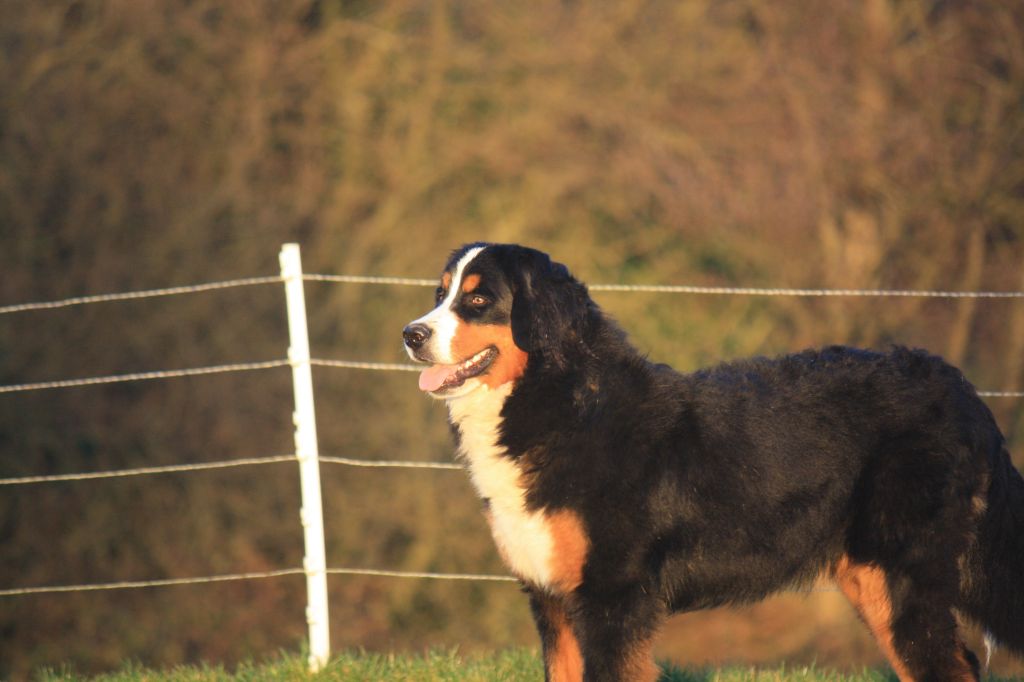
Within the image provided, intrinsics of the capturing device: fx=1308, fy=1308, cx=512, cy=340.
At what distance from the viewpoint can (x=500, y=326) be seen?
452cm

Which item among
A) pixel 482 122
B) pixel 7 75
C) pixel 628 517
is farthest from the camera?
pixel 482 122

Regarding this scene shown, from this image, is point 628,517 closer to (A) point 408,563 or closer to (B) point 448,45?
(A) point 408,563

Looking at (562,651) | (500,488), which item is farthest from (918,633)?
(500,488)

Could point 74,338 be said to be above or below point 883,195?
below

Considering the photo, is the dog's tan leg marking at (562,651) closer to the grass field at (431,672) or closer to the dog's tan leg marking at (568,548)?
the dog's tan leg marking at (568,548)

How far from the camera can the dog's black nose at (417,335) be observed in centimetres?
447

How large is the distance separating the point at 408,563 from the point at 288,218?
11.4ft

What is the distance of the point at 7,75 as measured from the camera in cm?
1145

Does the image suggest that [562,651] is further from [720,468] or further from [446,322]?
[446,322]

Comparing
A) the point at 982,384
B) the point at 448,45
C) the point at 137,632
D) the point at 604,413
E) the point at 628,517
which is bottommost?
the point at 137,632

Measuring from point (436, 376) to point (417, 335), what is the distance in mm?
157

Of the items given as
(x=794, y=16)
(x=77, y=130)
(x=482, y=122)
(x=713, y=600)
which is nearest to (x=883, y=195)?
(x=794, y=16)

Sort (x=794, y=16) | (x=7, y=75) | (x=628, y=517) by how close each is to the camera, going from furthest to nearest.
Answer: (x=794, y=16) < (x=7, y=75) < (x=628, y=517)

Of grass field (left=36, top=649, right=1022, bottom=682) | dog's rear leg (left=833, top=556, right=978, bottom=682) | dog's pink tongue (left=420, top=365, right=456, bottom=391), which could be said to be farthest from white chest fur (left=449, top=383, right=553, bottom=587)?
dog's rear leg (left=833, top=556, right=978, bottom=682)
